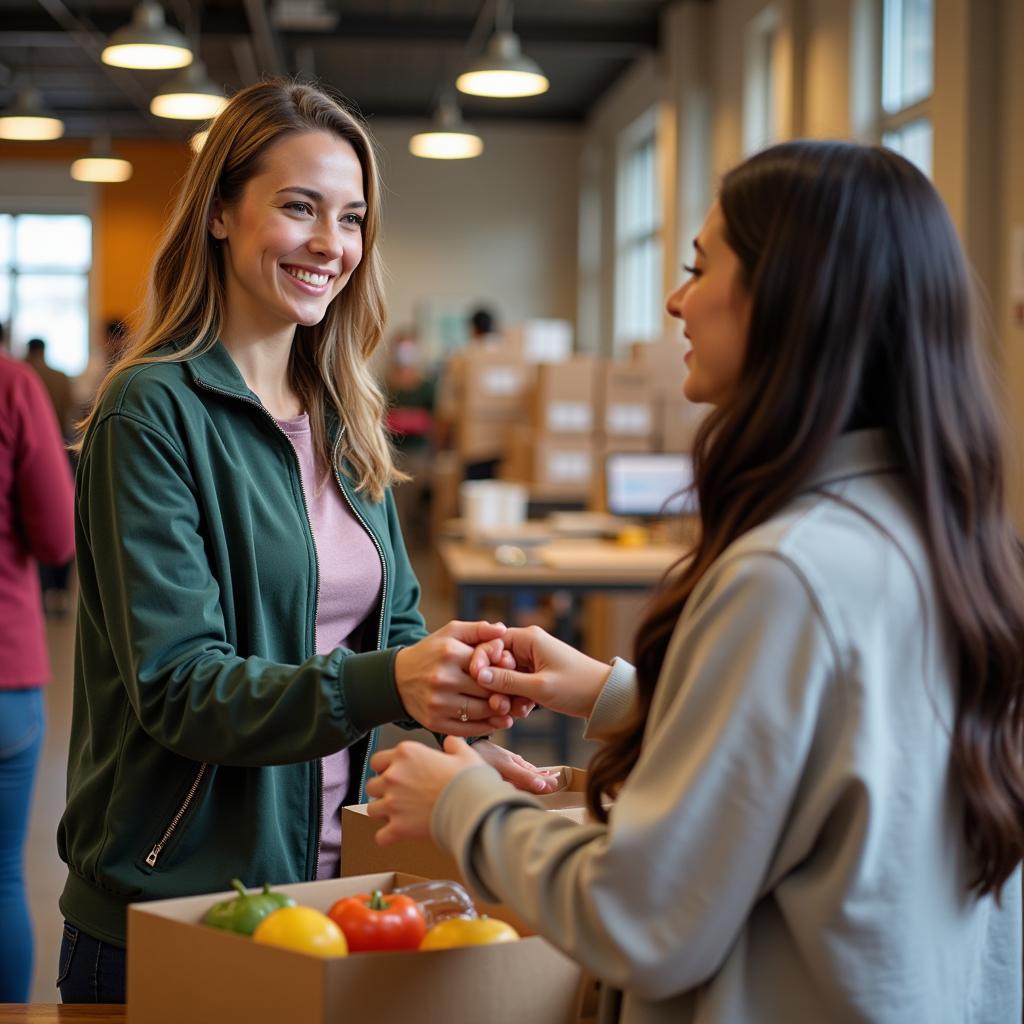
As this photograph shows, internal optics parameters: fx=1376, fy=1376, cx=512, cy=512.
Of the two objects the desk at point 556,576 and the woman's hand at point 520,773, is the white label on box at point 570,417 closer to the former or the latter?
the desk at point 556,576

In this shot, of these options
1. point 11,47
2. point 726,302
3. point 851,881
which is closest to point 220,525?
point 726,302

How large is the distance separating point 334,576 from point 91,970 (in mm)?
486

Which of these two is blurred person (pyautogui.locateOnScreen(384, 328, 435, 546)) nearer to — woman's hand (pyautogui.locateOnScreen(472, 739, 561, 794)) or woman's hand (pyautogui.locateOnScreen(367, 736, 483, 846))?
woman's hand (pyautogui.locateOnScreen(472, 739, 561, 794))

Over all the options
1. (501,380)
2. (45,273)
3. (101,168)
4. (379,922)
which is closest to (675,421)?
(501,380)

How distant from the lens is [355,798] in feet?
5.26

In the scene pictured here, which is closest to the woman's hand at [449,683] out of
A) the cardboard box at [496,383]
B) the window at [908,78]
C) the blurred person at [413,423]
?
the window at [908,78]

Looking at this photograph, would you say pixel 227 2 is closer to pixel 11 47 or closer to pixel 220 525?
pixel 11 47

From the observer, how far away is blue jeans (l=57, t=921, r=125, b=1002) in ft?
4.66

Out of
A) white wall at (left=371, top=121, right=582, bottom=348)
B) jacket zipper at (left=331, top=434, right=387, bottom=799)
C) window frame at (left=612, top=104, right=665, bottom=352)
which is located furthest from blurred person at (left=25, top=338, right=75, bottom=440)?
jacket zipper at (left=331, top=434, right=387, bottom=799)

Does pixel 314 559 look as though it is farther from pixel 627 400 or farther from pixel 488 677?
pixel 627 400

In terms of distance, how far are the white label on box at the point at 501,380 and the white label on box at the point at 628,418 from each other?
171 cm

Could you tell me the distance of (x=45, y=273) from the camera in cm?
1545

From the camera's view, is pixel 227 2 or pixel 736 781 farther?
pixel 227 2

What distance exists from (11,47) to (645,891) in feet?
40.9
